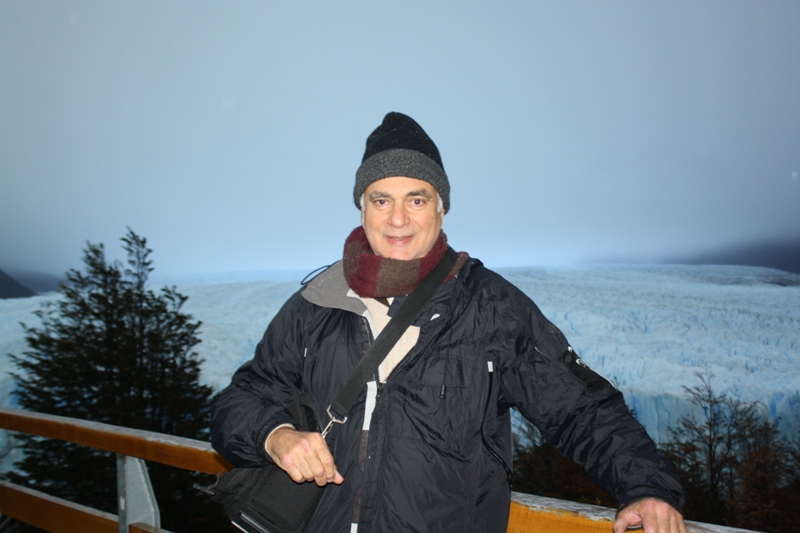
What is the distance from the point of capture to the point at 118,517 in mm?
2055

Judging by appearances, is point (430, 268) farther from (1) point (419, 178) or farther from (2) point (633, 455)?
(2) point (633, 455)

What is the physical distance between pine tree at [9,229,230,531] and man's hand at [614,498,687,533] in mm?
12757

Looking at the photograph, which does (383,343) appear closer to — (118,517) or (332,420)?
(332,420)

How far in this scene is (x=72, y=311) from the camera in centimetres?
1241

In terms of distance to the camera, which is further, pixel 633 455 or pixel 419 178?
pixel 419 178

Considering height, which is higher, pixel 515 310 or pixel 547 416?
pixel 515 310

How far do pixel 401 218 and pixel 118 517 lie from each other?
75.9 inches

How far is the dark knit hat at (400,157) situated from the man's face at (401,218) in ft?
0.10

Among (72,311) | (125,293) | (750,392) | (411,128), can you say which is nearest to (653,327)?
(750,392)

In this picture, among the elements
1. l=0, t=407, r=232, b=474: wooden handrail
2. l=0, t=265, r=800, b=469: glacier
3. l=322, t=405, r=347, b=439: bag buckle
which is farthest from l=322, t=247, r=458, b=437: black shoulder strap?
l=0, t=265, r=800, b=469: glacier

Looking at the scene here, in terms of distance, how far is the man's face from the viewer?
1.44 meters

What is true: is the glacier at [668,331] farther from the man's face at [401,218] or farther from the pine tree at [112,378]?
the man's face at [401,218]

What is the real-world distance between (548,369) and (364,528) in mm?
606

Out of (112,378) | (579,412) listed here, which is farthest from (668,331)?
(112,378)
